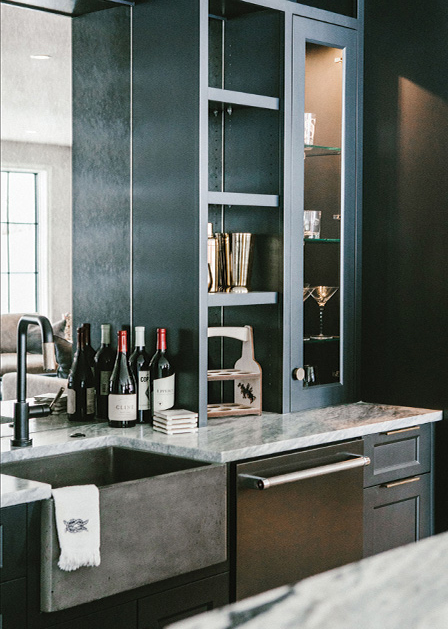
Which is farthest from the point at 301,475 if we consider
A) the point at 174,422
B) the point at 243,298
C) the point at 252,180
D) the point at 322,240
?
the point at 252,180

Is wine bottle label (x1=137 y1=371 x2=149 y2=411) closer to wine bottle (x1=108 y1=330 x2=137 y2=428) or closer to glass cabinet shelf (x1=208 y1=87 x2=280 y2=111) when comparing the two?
wine bottle (x1=108 y1=330 x2=137 y2=428)

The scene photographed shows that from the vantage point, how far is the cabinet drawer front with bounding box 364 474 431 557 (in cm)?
276

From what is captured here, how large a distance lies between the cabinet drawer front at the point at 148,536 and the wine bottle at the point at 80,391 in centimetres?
67

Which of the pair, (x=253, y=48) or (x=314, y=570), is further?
(x=253, y=48)

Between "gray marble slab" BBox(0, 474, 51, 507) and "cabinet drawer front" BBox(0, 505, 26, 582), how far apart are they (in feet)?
0.10

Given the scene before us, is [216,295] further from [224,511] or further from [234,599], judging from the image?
[234,599]

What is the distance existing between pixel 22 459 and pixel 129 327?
2.63 ft

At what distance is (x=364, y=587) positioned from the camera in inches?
13.7

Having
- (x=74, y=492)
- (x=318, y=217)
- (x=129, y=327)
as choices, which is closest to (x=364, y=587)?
(x=74, y=492)

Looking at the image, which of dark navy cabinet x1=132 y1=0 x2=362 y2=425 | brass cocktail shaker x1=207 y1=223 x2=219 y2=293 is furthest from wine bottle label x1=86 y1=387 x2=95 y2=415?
brass cocktail shaker x1=207 y1=223 x2=219 y2=293

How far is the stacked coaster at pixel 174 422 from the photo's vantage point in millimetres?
2514

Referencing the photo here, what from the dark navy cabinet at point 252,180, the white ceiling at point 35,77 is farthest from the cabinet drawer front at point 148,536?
the white ceiling at point 35,77

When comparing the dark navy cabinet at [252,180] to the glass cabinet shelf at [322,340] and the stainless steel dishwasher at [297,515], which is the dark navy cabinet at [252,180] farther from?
the stainless steel dishwasher at [297,515]

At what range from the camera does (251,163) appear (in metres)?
3.02
